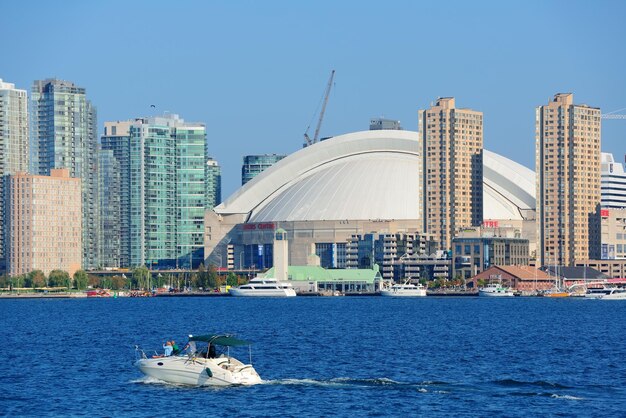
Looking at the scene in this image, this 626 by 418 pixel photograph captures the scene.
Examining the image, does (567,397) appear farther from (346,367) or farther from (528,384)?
(346,367)

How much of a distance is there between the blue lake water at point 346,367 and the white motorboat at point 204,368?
537mm

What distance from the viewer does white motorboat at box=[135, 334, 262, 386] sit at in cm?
7044

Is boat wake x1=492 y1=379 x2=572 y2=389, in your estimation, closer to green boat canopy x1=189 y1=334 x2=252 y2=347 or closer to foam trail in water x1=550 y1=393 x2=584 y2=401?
foam trail in water x1=550 y1=393 x2=584 y2=401

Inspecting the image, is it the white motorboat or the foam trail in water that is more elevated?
the white motorboat

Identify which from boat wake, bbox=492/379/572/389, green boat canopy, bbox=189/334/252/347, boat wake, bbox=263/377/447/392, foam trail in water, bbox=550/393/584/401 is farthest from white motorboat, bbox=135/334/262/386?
foam trail in water, bbox=550/393/584/401

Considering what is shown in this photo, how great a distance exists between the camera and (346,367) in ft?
269

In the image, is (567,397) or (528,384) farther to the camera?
(528,384)

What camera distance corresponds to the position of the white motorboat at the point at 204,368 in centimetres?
7044

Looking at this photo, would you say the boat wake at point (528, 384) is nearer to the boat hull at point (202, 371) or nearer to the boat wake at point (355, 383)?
the boat wake at point (355, 383)

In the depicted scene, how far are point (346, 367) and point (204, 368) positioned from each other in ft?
44.3

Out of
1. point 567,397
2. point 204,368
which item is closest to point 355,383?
point 204,368

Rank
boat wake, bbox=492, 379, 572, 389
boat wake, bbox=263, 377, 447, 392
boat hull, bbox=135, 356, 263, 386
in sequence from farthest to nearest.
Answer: boat wake, bbox=492, 379, 572, 389 → boat wake, bbox=263, 377, 447, 392 → boat hull, bbox=135, 356, 263, 386

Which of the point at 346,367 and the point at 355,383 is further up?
A: the point at 346,367

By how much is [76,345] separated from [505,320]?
1967 inches
